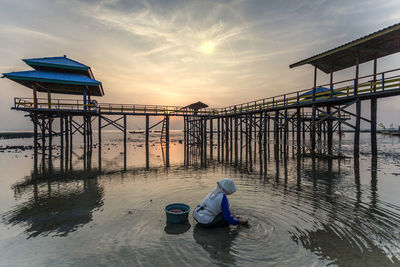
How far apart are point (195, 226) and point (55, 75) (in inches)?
927

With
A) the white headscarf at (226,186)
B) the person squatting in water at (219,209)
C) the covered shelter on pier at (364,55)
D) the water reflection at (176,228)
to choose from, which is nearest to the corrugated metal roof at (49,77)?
the water reflection at (176,228)

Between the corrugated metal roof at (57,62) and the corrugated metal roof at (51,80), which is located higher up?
the corrugated metal roof at (57,62)

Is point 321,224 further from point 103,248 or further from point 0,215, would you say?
point 0,215

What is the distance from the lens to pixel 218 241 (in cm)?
372

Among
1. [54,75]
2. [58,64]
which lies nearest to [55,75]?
[54,75]

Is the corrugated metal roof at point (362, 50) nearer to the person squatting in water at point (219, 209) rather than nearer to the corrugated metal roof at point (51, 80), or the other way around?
the person squatting in water at point (219, 209)

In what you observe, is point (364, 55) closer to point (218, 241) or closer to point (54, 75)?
point (218, 241)

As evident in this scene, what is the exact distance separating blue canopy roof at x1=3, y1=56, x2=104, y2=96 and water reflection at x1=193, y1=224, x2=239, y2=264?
21.6 metres

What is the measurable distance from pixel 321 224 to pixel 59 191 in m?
8.66

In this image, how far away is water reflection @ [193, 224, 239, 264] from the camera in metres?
3.26

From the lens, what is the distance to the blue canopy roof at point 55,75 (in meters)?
18.6

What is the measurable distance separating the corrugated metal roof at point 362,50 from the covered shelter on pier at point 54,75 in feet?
73.7

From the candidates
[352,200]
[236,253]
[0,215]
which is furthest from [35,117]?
[352,200]

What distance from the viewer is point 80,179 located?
8875 millimetres
